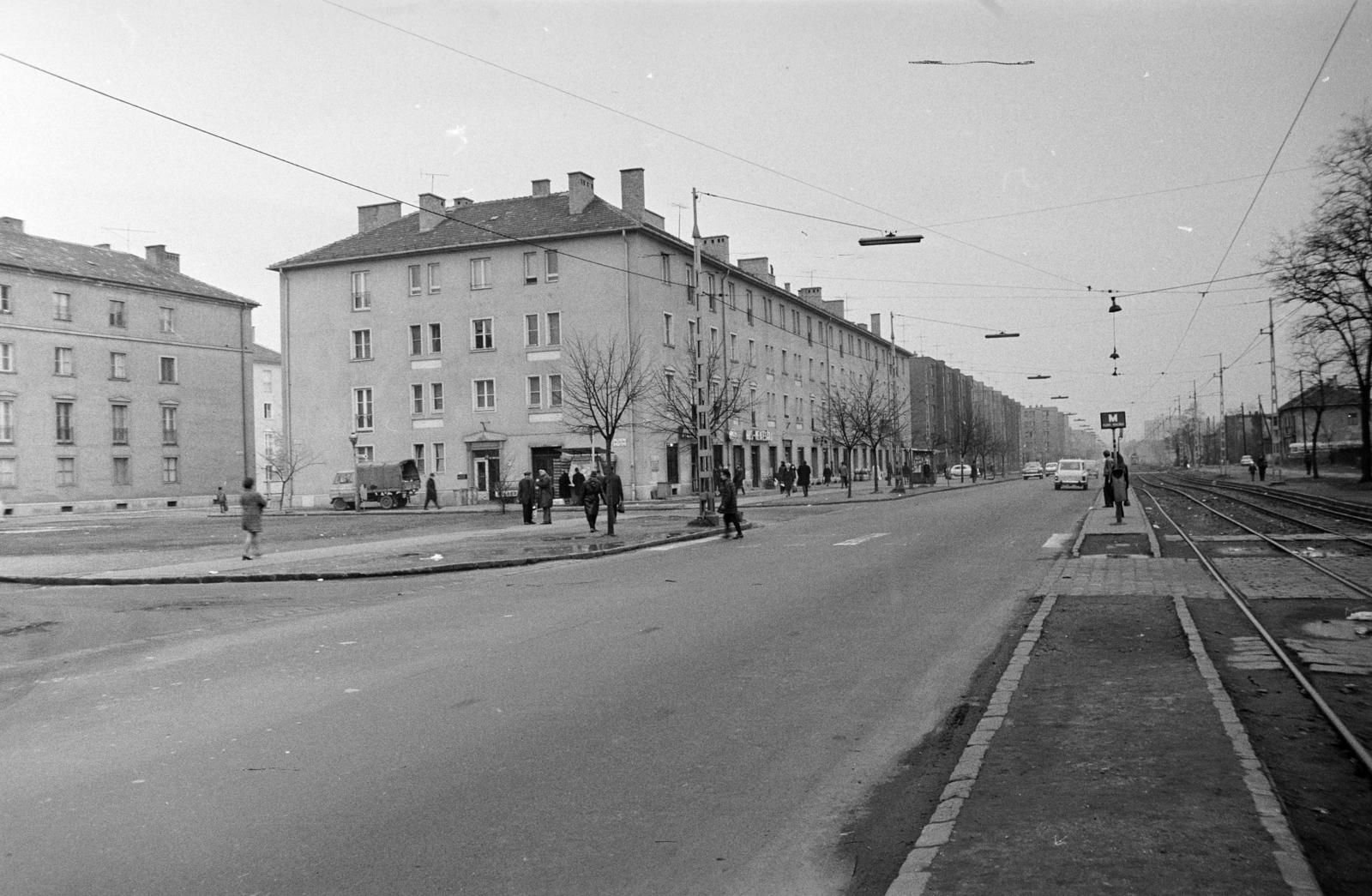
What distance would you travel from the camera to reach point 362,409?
183ft

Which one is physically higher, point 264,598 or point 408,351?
point 408,351

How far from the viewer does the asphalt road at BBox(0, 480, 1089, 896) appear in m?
4.17

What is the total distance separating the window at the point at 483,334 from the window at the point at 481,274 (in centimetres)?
168

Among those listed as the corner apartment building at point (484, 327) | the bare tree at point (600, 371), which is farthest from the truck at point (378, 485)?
the bare tree at point (600, 371)

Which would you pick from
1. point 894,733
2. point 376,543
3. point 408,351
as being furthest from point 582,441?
point 894,733

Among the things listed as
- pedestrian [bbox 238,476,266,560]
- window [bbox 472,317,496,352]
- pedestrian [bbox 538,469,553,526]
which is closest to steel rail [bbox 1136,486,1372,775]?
pedestrian [bbox 238,476,266,560]

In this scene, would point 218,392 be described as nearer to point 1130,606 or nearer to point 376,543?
point 376,543

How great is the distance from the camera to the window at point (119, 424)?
61.9 meters

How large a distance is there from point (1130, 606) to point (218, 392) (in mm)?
69411

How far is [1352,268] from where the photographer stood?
130 ft

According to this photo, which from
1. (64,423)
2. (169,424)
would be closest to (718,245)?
(169,424)

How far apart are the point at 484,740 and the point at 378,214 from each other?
56.6 meters

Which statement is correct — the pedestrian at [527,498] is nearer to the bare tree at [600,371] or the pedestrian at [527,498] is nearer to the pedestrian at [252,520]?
the pedestrian at [252,520]

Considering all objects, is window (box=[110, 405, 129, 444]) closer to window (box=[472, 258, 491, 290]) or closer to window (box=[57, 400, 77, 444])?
window (box=[57, 400, 77, 444])
